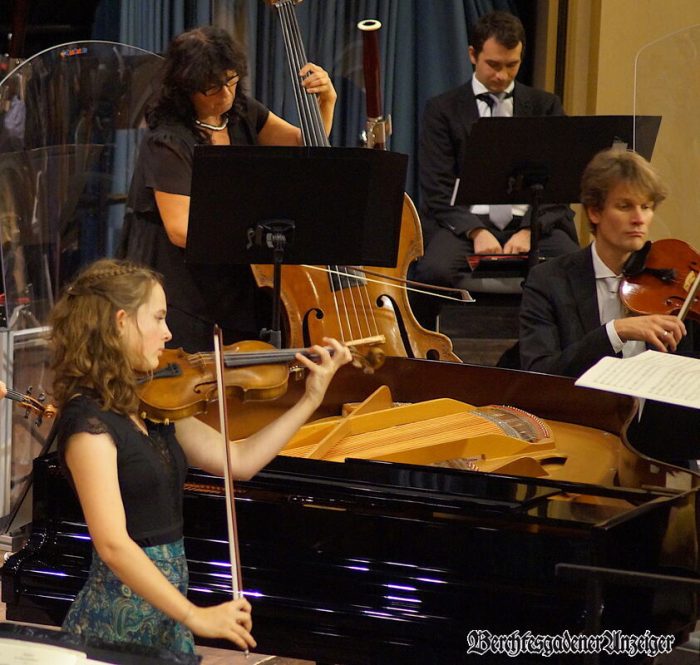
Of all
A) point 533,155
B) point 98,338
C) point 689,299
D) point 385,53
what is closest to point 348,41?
point 385,53

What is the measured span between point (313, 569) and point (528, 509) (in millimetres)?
402

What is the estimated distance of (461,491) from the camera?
6.88 feet

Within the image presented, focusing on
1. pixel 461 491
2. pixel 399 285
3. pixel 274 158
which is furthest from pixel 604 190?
pixel 461 491

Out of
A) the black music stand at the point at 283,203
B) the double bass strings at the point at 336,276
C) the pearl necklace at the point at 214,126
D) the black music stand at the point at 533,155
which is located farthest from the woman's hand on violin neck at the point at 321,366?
the black music stand at the point at 533,155

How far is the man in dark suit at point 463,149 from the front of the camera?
444cm

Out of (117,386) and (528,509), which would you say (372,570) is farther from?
(117,386)

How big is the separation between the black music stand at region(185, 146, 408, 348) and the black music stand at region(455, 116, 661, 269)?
3.59ft

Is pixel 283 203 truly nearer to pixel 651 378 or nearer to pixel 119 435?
pixel 119 435

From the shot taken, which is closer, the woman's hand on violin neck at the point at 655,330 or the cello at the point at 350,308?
the woman's hand on violin neck at the point at 655,330

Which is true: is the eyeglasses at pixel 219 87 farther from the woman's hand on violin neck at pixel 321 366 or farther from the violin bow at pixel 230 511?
the violin bow at pixel 230 511

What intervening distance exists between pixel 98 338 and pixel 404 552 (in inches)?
25.5

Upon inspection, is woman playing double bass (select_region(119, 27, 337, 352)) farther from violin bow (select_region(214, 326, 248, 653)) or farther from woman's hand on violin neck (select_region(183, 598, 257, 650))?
woman's hand on violin neck (select_region(183, 598, 257, 650))

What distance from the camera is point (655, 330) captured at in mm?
2590

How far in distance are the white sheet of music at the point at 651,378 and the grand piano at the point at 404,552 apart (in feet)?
0.68
